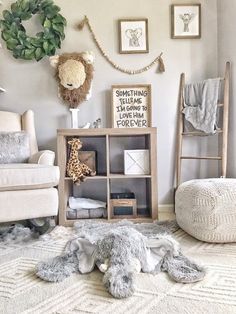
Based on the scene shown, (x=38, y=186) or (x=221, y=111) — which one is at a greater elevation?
(x=221, y=111)

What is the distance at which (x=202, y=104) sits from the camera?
264 cm

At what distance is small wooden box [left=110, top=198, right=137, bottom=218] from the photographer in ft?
8.05

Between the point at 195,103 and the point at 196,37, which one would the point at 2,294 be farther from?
the point at 196,37

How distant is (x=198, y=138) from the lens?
2.81 metres

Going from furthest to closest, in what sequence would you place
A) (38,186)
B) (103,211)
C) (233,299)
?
(103,211) < (38,186) < (233,299)

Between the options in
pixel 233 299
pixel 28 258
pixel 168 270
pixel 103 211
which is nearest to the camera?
pixel 233 299

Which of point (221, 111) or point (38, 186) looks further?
point (221, 111)

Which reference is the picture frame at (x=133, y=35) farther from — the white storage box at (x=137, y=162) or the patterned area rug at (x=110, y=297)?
the patterned area rug at (x=110, y=297)

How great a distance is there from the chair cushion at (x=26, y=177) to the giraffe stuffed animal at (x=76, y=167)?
440 millimetres

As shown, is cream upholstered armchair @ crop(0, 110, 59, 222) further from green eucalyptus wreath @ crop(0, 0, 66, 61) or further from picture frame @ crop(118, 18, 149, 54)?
picture frame @ crop(118, 18, 149, 54)

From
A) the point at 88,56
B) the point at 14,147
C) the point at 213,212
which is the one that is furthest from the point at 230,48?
the point at 14,147

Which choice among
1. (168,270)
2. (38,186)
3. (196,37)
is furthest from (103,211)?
(196,37)

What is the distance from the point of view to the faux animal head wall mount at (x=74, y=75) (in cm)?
261

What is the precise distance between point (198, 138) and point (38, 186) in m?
1.45
